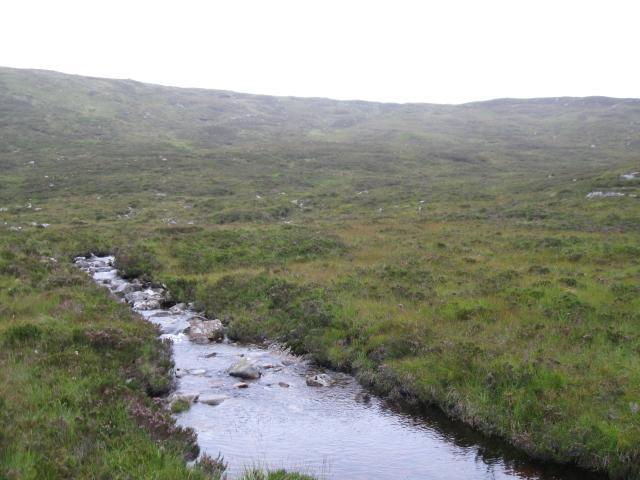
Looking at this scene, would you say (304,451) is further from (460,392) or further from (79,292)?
(79,292)

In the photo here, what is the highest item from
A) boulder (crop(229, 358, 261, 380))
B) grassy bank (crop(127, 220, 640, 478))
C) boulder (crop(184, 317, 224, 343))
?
grassy bank (crop(127, 220, 640, 478))

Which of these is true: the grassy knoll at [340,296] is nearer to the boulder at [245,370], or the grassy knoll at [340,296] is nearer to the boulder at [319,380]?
the boulder at [319,380]

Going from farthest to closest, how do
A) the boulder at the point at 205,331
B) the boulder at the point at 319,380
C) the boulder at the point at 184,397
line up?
the boulder at the point at 205,331
the boulder at the point at 319,380
the boulder at the point at 184,397

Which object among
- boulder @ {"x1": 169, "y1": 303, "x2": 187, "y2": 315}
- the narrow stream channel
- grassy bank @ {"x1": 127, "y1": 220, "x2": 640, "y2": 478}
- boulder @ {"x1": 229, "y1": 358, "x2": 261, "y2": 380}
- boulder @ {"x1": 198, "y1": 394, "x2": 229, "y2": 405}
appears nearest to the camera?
the narrow stream channel

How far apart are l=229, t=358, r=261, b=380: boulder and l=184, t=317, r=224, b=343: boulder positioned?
2947mm

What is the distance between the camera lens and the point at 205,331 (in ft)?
61.1

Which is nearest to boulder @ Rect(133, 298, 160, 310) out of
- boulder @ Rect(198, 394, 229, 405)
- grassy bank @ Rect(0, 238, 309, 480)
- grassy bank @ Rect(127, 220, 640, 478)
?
grassy bank @ Rect(127, 220, 640, 478)

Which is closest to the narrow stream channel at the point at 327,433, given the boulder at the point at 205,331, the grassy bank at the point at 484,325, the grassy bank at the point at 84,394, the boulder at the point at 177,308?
the grassy bank at the point at 484,325

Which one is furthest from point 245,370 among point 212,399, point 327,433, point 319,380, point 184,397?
point 327,433

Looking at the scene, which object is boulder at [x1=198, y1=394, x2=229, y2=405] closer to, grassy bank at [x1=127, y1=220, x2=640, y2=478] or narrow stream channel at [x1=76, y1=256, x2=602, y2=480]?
narrow stream channel at [x1=76, y1=256, x2=602, y2=480]

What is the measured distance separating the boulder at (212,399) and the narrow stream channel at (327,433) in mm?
49

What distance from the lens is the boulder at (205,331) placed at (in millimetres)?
18109

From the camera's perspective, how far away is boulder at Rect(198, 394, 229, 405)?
1310cm

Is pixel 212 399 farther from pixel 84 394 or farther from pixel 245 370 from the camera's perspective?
pixel 84 394
